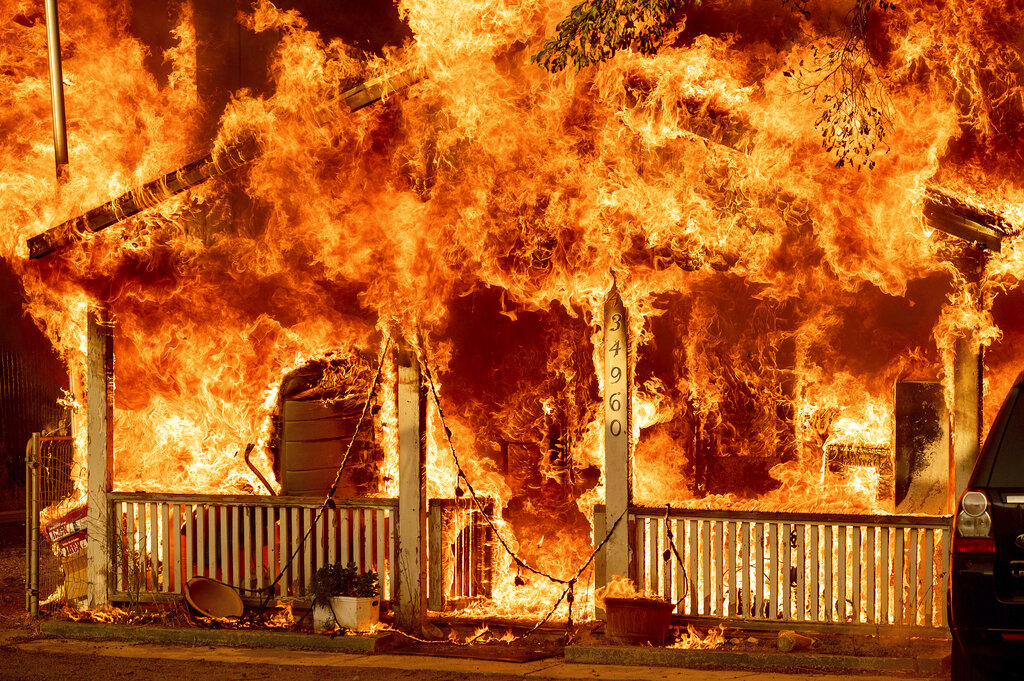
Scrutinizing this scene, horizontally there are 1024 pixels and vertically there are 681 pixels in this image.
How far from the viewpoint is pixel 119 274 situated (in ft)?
35.2

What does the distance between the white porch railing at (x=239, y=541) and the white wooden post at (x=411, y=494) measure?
172 mm

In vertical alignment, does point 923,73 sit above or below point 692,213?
above

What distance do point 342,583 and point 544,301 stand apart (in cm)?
309

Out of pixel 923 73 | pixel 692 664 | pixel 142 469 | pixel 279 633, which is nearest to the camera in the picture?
pixel 692 664

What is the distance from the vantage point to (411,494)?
10.1m

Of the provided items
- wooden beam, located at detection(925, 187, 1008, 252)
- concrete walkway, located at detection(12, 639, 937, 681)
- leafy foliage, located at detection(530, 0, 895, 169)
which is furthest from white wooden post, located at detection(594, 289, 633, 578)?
wooden beam, located at detection(925, 187, 1008, 252)

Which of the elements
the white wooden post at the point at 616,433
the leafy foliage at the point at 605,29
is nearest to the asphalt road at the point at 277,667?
the white wooden post at the point at 616,433

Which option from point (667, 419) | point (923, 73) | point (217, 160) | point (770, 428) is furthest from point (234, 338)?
point (923, 73)

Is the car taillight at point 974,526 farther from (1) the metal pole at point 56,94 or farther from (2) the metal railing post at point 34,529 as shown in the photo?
(1) the metal pole at point 56,94

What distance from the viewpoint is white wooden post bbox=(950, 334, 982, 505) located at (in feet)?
29.4

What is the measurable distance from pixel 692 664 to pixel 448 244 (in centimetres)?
411

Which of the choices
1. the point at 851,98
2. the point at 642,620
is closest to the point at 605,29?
the point at 851,98

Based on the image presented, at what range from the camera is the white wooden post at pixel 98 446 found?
35.4ft

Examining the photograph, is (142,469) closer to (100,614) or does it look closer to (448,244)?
(100,614)
